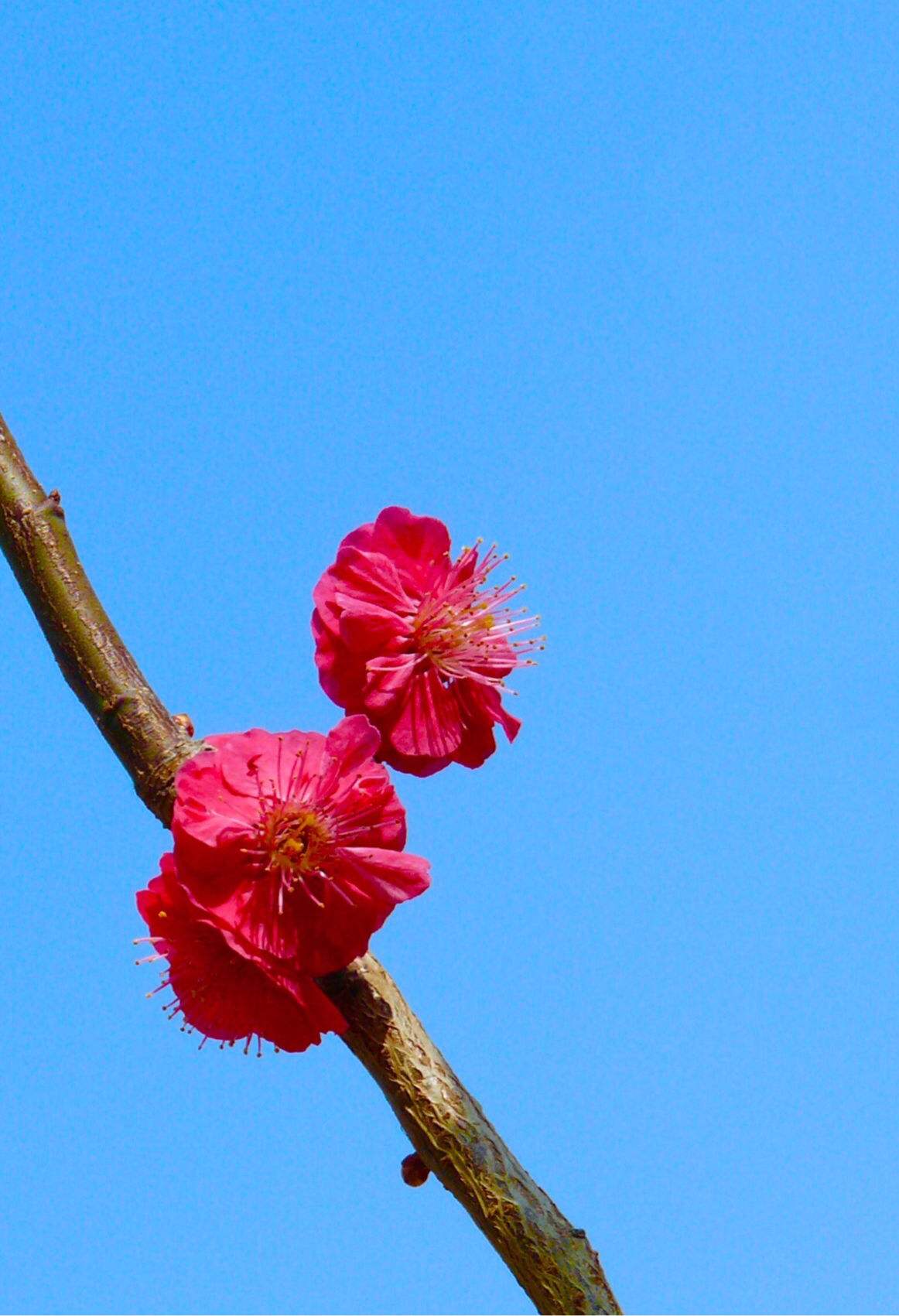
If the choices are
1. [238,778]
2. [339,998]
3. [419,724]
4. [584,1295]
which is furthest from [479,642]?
[584,1295]

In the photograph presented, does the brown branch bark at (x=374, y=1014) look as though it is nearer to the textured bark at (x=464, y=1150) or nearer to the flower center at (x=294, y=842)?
the textured bark at (x=464, y=1150)

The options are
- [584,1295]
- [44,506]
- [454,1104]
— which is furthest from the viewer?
[44,506]

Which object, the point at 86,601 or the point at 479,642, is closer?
the point at 86,601

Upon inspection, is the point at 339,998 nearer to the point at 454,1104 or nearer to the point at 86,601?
the point at 454,1104

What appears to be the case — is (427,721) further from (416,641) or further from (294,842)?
(294,842)

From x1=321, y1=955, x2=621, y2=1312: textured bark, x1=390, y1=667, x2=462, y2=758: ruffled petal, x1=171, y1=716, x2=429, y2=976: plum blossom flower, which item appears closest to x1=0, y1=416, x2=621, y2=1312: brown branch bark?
Result: x1=321, y1=955, x2=621, y2=1312: textured bark

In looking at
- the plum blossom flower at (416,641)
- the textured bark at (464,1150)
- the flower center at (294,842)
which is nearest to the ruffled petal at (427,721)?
the plum blossom flower at (416,641)

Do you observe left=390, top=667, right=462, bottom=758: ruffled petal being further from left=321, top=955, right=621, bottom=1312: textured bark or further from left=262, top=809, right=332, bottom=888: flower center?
left=321, top=955, right=621, bottom=1312: textured bark
